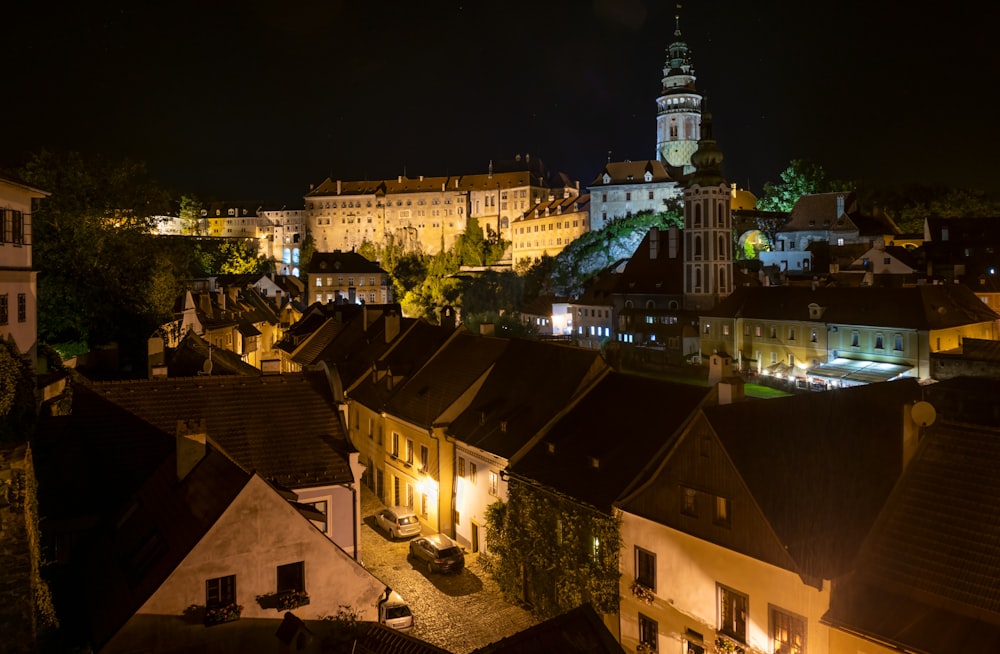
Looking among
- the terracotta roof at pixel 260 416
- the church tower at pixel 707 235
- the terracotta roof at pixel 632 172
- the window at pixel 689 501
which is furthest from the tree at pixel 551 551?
the terracotta roof at pixel 632 172

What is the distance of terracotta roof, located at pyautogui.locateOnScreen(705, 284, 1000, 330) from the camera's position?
4700cm

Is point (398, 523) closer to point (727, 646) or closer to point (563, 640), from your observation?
point (727, 646)

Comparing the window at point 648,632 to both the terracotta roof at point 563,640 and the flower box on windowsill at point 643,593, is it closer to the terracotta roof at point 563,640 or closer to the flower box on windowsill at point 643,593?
the flower box on windowsill at point 643,593

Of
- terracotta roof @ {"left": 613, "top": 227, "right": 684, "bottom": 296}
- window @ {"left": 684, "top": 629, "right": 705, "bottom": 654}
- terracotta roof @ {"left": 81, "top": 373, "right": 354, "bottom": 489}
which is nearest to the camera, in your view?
window @ {"left": 684, "top": 629, "right": 705, "bottom": 654}

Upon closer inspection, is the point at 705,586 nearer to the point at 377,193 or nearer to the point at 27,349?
the point at 27,349

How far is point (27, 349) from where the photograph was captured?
24.7 meters

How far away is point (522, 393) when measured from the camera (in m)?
25.6

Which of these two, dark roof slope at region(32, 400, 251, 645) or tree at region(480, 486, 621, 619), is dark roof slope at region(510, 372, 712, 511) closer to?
tree at region(480, 486, 621, 619)

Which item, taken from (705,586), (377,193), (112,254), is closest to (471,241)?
(377,193)

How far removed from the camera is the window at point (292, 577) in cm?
1355

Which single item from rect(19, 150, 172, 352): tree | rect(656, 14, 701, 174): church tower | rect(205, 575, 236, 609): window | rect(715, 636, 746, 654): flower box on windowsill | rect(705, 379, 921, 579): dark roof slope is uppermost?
rect(656, 14, 701, 174): church tower

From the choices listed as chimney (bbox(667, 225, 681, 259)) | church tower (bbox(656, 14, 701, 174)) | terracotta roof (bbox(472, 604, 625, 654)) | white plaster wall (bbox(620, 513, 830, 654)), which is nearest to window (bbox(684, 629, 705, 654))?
white plaster wall (bbox(620, 513, 830, 654))

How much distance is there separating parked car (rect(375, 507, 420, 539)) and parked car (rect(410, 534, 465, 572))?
1.52m

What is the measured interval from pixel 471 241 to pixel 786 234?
209ft
